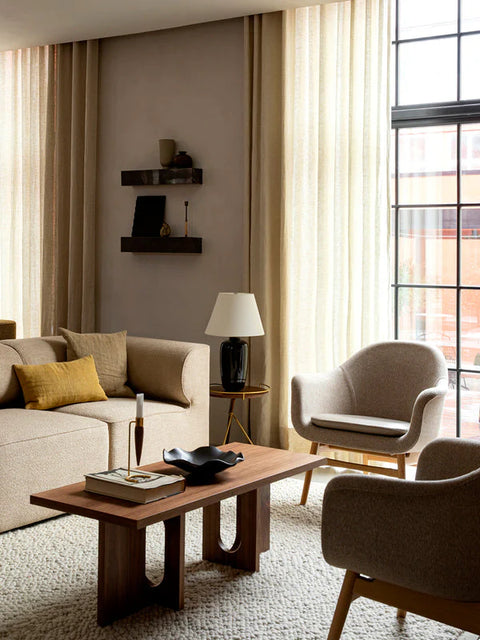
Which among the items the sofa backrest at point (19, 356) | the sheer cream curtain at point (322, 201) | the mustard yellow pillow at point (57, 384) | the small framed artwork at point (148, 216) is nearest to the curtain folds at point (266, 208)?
the sheer cream curtain at point (322, 201)

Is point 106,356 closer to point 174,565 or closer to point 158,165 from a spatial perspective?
point 158,165

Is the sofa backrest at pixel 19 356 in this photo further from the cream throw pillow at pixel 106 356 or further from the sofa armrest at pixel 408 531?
the sofa armrest at pixel 408 531

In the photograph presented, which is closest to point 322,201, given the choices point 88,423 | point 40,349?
point 40,349

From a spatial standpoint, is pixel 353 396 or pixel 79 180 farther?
pixel 79 180

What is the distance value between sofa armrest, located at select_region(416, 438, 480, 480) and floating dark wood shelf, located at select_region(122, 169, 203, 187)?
334cm

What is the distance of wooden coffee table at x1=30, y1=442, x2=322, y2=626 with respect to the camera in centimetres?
273

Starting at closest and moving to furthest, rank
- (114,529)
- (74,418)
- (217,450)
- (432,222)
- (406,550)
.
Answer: (406,550) < (114,529) < (217,450) < (74,418) < (432,222)

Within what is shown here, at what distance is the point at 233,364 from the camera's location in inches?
195

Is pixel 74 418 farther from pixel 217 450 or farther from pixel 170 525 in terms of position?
pixel 170 525

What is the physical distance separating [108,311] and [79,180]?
1.05 meters

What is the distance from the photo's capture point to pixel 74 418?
4188mm

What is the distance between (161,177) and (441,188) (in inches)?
79.8

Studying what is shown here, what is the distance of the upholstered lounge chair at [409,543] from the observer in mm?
2160

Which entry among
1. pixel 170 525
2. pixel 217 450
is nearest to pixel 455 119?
pixel 217 450
